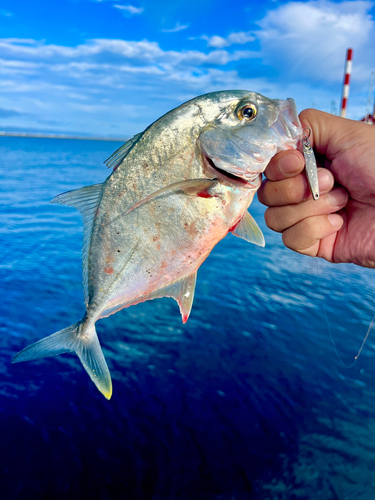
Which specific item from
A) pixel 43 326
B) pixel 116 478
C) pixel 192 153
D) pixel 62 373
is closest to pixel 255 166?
pixel 192 153

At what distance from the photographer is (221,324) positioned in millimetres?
6977

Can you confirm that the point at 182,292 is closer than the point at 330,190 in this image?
Yes

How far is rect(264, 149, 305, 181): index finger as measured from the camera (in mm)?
2194

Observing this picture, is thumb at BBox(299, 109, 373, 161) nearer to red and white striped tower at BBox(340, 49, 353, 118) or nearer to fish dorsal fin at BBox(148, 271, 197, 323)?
fish dorsal fin at BBox(148, 271, 197, 323)

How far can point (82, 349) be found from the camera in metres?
2.33

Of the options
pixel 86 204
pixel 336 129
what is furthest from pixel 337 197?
pixel 86 204

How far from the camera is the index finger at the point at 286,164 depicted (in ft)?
7.20

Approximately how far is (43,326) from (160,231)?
18.6 ft

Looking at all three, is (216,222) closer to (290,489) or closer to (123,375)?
(290,489)

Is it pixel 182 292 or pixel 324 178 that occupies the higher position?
pixel 324 178

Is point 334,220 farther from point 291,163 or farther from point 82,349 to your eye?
point 82,349

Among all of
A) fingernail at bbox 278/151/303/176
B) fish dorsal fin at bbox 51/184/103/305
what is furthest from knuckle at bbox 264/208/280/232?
fish dorsal fin at bbox 51/184/103/305

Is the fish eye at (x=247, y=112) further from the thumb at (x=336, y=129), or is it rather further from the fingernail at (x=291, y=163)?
the thumb at (x=336, y=129)

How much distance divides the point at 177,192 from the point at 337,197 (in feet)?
4.59
